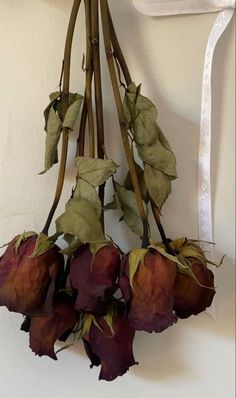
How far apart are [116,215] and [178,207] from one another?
0.08 meters

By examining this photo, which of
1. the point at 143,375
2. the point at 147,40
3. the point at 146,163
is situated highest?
the point at 147,40

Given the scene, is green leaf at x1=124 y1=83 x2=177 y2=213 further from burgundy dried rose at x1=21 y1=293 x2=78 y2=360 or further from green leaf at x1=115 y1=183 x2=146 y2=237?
burgundy dried rose at x1=21 y1=293 x2=78 y2=360

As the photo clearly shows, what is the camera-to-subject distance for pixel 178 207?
631 mm

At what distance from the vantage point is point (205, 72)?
622 mm

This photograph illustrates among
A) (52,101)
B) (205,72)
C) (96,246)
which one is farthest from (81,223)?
(205,72)

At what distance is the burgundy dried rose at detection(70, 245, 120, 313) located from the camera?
0.48 m

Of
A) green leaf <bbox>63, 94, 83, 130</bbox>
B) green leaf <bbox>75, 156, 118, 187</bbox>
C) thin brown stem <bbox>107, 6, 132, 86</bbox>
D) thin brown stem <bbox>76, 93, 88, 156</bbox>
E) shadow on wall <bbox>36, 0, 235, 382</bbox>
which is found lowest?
shadow on wall <bbox>36, 0, 235, 382</bbox>

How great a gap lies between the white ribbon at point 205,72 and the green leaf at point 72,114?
0.52 feet

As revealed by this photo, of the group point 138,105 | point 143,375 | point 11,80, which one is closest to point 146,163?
point 138,105

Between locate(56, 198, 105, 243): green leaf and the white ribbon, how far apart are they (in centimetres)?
19

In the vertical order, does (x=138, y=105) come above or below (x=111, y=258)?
above

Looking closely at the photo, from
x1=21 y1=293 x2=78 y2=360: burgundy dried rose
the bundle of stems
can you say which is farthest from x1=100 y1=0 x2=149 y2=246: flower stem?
x1=21 y1=293 x2=78 y2=360: burgundy dried rose

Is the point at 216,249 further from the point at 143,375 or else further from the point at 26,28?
the point at 26,28

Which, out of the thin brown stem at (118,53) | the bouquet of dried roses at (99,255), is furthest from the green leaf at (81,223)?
the thin brown stem at (118,53)
